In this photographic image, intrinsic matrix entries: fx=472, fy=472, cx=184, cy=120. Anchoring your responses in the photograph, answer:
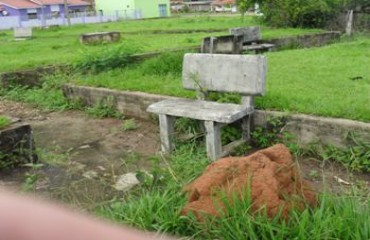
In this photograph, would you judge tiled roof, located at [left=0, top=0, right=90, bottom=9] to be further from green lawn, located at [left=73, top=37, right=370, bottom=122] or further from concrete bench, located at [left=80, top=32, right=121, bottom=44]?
green lawn, located at [left=73, top=37, right=370, bottom=122]

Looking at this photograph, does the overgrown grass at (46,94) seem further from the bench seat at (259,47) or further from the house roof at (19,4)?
the house roof at (19,4)

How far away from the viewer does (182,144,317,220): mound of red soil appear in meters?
2.64

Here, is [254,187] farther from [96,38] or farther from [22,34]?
[22,34]

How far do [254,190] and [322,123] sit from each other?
1.94 metres

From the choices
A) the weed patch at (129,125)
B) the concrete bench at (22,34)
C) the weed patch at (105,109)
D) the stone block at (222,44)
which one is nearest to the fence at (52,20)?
the concrete bench at (22,34)

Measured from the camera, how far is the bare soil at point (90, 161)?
370cm

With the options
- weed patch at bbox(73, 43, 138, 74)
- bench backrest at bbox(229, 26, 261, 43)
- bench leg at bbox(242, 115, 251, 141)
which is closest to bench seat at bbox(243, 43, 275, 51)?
bench backrest at bbox(229, 26, 261, 43)

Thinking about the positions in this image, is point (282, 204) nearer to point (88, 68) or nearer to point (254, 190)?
point (254, 190)

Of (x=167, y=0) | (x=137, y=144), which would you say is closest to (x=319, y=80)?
(x=137, y=144)

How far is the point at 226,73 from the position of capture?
4875mm

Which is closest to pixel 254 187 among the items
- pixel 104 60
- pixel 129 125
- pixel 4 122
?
pixel 4 122

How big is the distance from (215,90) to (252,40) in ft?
24.5

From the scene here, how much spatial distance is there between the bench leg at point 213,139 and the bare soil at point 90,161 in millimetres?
599

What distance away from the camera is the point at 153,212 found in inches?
110
